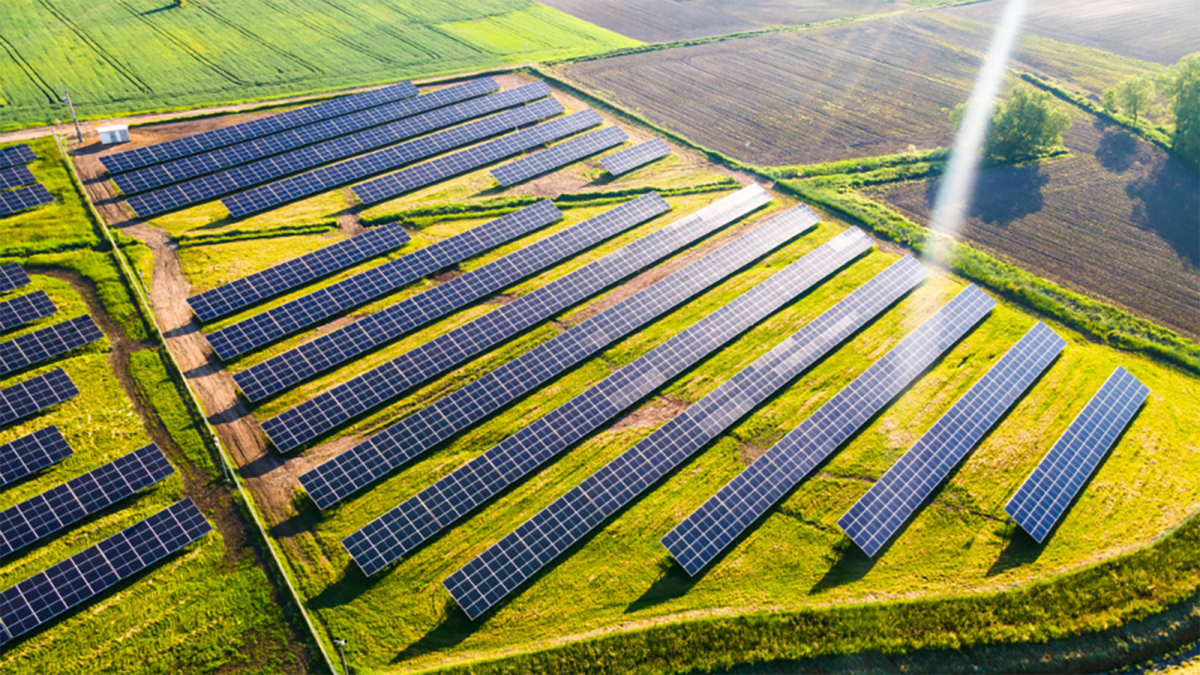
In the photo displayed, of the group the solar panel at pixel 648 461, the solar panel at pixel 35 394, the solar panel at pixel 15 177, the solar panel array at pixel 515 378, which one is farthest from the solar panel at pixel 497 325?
the solar panel at pixel 15 177

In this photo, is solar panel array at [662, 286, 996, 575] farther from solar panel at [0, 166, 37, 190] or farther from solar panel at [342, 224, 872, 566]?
solar panel at [0, 166, 37, 190]

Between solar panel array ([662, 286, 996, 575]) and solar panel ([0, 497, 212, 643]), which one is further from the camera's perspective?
solar panel array ([662, 286, 996, 575])

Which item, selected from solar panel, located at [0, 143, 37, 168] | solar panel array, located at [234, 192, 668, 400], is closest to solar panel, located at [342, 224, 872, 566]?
solar panel array, located at [234, 192, 668, 400]

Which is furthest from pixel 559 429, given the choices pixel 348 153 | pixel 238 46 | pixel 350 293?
pixel 238 46

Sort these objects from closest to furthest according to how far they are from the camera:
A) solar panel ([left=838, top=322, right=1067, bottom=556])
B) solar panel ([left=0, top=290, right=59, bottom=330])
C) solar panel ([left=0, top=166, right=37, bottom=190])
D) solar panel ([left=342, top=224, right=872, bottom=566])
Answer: solar panel ([left=342, top=224, right=872, bottom=566]) → solar panel ([left=838, top=322, right=1067, bottom=556]) → solar panel ([left=0, top=290, right=59, bottom=330]) → solar panel ([left=0, top=166, right=37, bottom=190])

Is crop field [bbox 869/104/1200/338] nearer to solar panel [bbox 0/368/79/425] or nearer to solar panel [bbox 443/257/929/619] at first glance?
solar panel [bbox 443/257/929/619]

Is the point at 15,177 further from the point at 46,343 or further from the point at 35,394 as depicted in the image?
the point at 35,394

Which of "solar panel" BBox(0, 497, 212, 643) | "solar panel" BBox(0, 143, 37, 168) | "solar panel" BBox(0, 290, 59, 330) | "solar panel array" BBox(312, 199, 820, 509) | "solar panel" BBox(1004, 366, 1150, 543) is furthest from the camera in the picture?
"solar panel" BBox(0, 143, 37, 168)

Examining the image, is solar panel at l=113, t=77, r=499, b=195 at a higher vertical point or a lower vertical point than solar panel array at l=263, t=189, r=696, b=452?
higher

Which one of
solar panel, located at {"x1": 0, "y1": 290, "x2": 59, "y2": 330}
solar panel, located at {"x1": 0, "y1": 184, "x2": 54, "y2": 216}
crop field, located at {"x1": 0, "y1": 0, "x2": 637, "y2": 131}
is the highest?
crop field, located at {"x1": 0, "y1": 0, "x2": 637, "y2": 131}
